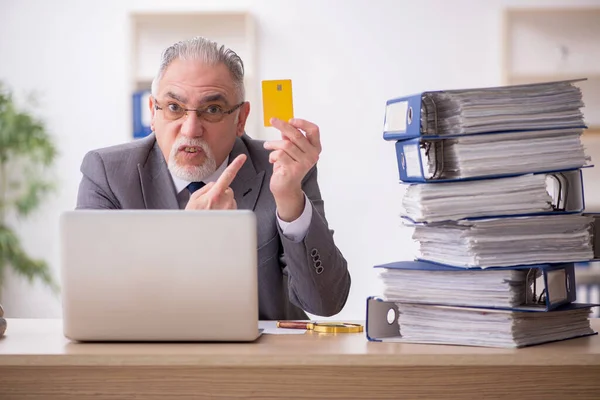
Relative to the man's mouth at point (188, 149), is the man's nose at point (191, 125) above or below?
above

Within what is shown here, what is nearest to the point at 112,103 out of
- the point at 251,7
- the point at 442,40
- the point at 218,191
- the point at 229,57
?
the point at 251,7

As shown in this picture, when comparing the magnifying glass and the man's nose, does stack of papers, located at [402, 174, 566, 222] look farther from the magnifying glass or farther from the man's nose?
the man's nose

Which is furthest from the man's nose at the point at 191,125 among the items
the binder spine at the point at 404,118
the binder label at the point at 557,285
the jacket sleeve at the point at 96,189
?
the binder label at the point at 557,285

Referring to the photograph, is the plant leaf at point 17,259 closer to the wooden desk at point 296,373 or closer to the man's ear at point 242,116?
the man's ear at point 242,116

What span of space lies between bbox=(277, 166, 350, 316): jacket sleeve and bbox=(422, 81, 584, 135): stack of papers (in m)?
0.49

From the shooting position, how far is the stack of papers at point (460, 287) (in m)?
1.40

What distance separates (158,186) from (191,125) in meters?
0.20

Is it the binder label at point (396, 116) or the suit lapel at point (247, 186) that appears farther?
the suit lapel at point (247, 186)

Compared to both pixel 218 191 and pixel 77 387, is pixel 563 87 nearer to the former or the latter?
pixel 218 191

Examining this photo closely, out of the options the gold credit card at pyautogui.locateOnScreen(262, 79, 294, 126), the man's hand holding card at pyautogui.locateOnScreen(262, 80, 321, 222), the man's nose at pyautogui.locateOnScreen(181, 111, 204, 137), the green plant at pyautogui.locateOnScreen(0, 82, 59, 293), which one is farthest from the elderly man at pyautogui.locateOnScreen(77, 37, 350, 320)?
the green plant at pyautogui.locateOnScreen(0, 82, 59, 293)

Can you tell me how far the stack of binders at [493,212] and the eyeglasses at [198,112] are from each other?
82 cm

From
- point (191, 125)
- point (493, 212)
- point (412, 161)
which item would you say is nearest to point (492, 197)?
point (493, 212)

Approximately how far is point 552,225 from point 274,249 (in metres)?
0.96

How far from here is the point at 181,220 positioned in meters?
1.37
